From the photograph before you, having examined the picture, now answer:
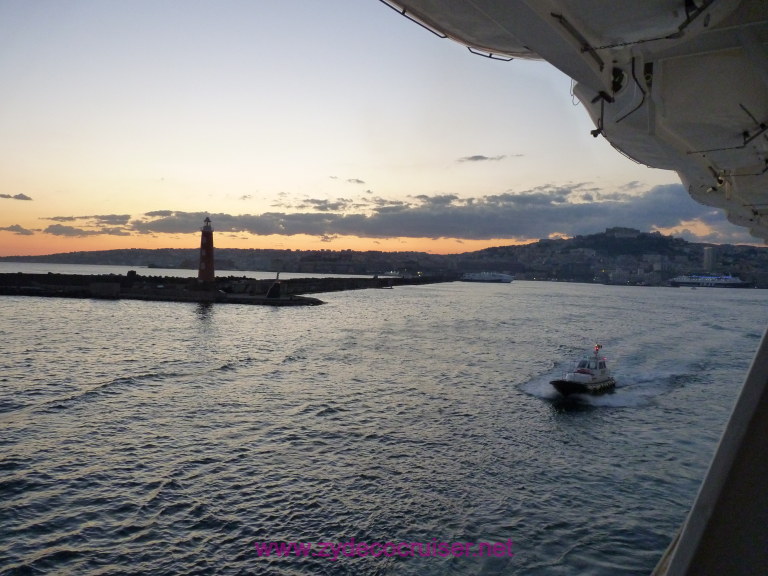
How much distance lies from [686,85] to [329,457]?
632 inches

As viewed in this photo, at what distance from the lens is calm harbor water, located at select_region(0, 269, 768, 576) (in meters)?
12.8

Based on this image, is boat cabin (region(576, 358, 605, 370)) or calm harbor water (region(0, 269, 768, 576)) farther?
boat cabin (region(576, 358, 605, 370))

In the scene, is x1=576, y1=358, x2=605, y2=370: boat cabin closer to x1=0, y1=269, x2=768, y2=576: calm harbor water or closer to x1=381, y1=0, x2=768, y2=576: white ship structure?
x1=0, y1=269, x2=768, y2=576: calm harbor water

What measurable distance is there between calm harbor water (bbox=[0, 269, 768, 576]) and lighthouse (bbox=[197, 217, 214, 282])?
137 ft

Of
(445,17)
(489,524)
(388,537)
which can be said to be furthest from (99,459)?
(445,17)

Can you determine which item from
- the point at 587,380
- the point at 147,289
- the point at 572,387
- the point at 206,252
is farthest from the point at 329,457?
the point at 147,289

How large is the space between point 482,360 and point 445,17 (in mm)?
38693

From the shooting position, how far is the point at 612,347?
53812mm

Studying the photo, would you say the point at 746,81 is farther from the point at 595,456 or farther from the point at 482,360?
the point at 482,360

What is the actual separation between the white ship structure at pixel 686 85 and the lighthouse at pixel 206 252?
81131mm

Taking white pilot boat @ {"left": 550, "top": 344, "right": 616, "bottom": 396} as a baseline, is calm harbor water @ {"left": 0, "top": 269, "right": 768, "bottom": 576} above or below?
below

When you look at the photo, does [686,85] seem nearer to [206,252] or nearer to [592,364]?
[592,364]

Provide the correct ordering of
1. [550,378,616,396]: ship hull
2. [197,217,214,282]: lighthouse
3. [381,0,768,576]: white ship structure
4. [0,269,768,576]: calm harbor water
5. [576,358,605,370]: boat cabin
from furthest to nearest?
[197,217,214,282]: lighthouse → [576,358,605,370]: boat cabin → [550,378,616,396]: ship hull → [0,269,768,576]: calm harbor water → [381,0,768,576]: white ship structure

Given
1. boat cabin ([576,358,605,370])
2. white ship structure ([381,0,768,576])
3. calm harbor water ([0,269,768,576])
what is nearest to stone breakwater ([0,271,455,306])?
calm harbor water ([0,269,768,576])
